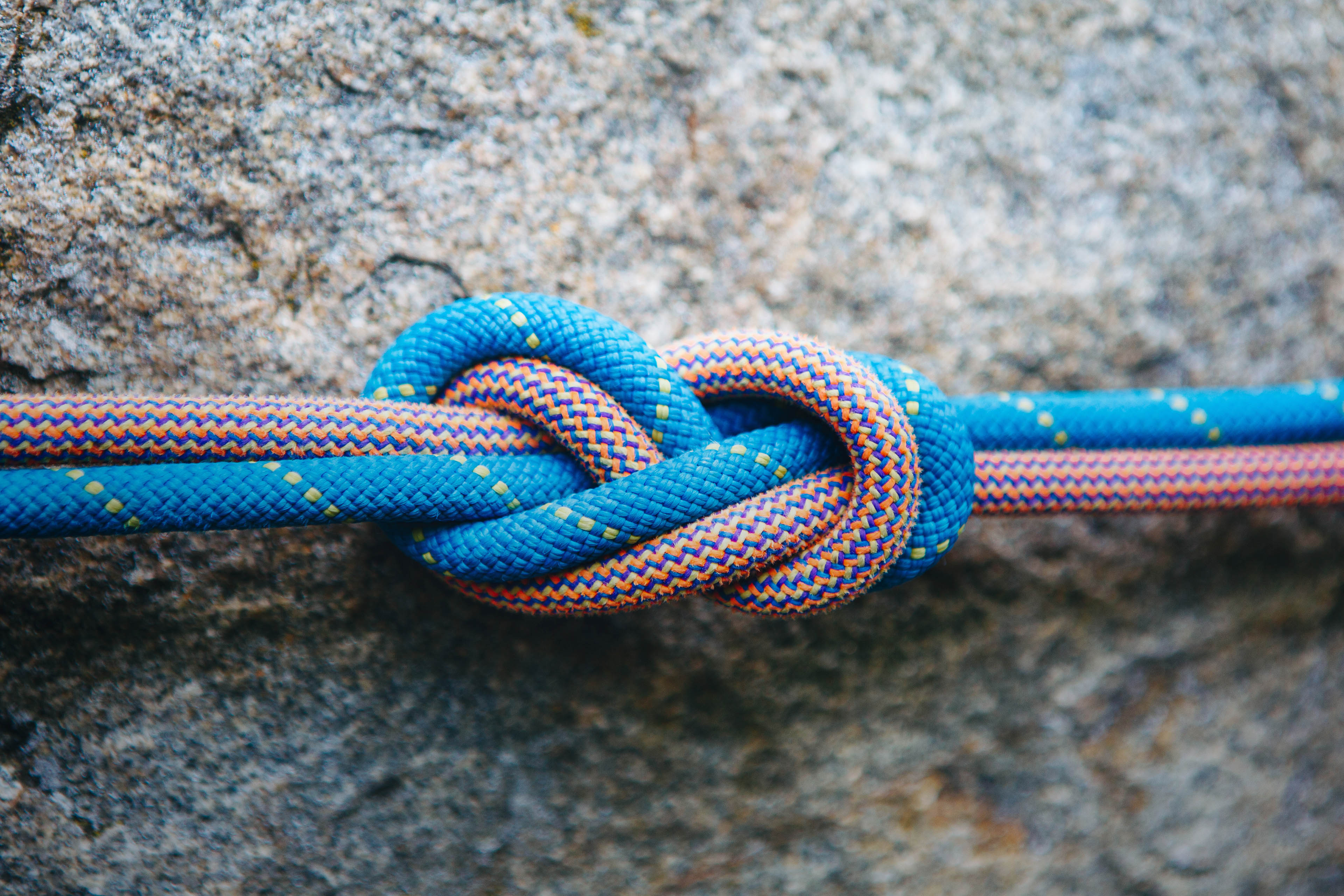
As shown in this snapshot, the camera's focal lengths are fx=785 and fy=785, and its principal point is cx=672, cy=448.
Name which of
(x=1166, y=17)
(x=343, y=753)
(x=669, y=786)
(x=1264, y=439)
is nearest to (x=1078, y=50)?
(x=1166, y=17)

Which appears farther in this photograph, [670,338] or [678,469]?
[670,338]
